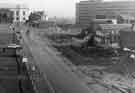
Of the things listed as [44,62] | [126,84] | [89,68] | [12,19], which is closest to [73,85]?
[126,84]

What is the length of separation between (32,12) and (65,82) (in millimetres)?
9055

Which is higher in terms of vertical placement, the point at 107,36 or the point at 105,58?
the point at 107,36

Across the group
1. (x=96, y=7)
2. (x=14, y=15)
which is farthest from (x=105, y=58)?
(x=14, y=15)

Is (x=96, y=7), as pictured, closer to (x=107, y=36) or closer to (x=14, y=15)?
(x=107, y=36)

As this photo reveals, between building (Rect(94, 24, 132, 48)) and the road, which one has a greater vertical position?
building (Rect(94, 24, 132, 48))

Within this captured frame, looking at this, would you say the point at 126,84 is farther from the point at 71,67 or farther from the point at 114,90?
the point at 71,67

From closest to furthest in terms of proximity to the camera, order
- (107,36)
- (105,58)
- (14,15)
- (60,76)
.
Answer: (60,76), (105,58), (107,36), (14,15)

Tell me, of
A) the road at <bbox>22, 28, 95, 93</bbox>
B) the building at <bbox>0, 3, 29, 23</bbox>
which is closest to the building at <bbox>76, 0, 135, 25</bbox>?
the road at <bbox>22, 28, 95, 93</bbox>

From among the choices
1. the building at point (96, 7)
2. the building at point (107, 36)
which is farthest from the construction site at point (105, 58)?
the building at point (96, 7)

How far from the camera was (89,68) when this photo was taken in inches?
117

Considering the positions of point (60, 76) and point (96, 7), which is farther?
point (96, 7)

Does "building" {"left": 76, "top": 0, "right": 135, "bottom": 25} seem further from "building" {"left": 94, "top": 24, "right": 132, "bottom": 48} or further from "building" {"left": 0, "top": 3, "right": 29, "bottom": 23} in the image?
"building" {"left": 0, "top": 3, "right": 29, "bottom": 23}

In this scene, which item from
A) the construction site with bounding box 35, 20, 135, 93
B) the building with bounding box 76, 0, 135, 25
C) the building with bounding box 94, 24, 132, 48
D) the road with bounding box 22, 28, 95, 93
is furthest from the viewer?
the building with bounding box 94, 24, 132, 48

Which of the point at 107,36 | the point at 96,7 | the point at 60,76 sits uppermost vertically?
the point at 96,7
